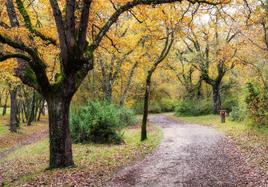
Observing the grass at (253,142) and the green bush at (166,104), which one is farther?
the green bush at (166,104)

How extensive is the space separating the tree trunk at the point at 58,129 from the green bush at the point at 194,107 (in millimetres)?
31736

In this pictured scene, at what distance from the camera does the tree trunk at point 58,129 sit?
40.4 ft

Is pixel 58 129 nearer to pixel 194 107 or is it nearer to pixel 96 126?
pixel 96 126

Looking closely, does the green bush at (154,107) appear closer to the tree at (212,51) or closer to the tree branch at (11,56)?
the tree at (212,51)

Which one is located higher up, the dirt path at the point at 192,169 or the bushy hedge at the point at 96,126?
the bushy hedge at the point at 96,126

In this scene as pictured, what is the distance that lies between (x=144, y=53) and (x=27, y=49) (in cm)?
1836

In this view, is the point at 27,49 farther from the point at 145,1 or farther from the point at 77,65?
the point at 145,1

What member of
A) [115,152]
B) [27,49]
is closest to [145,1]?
[27,49]

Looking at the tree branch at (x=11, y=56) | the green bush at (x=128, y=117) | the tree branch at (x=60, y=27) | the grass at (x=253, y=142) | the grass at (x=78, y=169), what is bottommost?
the grass at (x=78, y=169)

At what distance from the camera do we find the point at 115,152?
16.6 metres

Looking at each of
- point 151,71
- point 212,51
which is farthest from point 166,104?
point 151,71

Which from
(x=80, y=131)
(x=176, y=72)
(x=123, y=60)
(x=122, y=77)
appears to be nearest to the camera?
(x=80, y=131)

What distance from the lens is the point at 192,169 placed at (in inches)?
473

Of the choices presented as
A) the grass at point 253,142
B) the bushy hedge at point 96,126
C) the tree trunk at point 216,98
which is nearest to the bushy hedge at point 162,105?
the tree trunk at point 216,98
